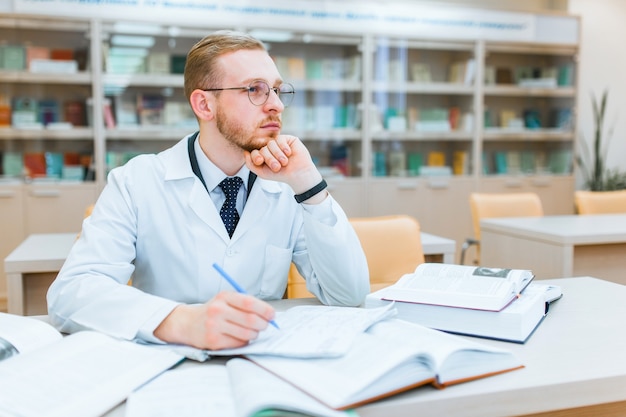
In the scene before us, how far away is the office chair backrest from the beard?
0.74m

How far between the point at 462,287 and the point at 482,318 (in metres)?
0.13

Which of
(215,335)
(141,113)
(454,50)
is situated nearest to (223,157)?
(215,335)

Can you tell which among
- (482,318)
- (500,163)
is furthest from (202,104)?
(500,163)

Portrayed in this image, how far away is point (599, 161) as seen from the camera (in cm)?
627

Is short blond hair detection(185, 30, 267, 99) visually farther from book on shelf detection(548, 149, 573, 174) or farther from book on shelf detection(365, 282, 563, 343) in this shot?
book on shelf detection(548, 149, 573, 174)

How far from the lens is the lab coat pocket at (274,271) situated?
1676 millimetres

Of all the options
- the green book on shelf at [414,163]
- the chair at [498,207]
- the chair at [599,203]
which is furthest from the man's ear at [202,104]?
the green book on shelf at [414,163]

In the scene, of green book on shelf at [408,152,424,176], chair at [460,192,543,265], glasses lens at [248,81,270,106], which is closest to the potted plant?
green book on shelf at [408,152,424,176]

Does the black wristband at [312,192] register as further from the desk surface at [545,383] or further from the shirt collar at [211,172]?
the desk surface at [545,383]

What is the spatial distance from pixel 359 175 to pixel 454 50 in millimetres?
1567

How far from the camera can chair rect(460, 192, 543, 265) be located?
3.74 metres

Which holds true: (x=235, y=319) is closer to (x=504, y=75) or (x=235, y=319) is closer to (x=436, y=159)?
(x=436, y=159)

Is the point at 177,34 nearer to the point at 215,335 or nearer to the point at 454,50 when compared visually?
the point at 454,50

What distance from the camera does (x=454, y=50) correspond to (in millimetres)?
5875
